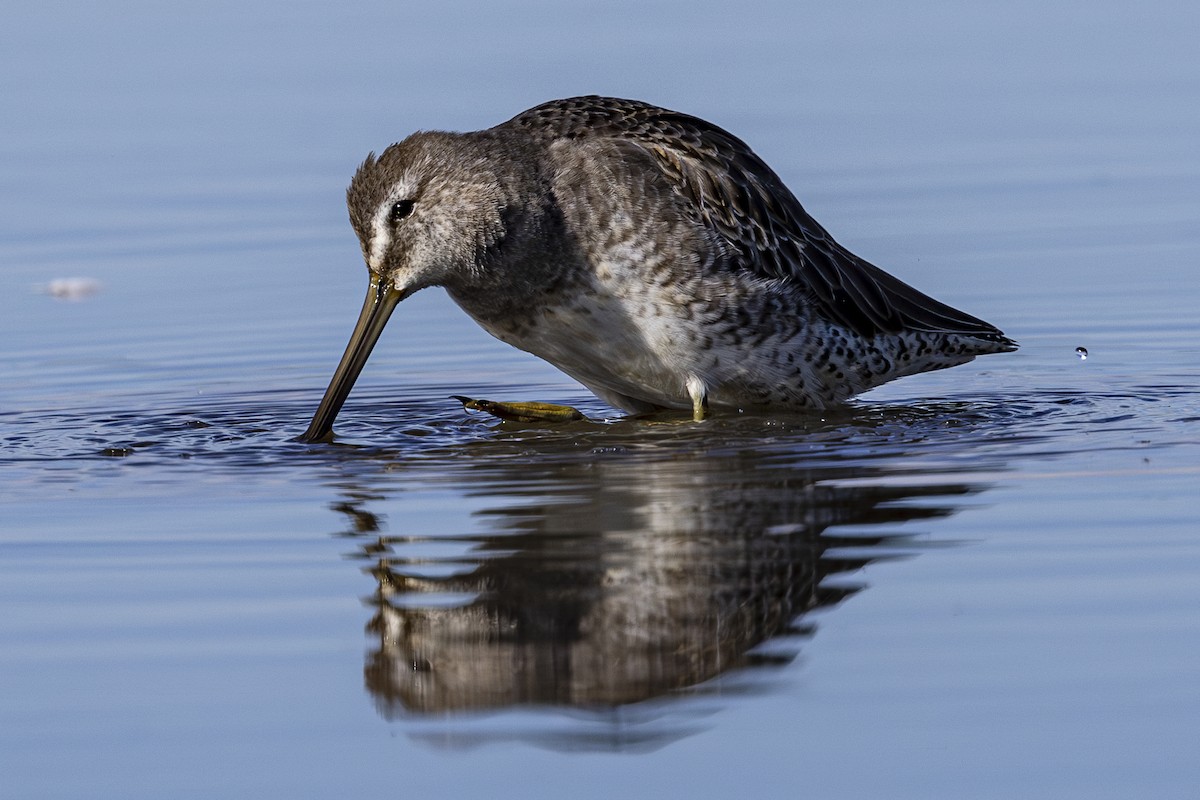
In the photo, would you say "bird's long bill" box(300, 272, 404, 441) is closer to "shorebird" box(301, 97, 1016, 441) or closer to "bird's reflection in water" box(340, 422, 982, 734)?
"shorebird" box(301, 97, 1016, 441)

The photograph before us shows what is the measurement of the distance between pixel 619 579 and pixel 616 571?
9 cm

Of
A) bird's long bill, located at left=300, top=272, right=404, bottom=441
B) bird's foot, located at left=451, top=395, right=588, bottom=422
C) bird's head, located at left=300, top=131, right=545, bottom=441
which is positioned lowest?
bird's foot, located at left=451, top=395, right=588, bottom=422

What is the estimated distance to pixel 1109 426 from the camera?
25.7 feet

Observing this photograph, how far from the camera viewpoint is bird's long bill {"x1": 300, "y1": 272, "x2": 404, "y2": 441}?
27.0ft

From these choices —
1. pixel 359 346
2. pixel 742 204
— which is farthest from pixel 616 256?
pixel 359 346

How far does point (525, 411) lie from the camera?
8.46m

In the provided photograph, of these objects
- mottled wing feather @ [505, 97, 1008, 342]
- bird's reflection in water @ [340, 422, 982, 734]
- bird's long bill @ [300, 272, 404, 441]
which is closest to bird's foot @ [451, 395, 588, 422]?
bird's long bill @ [300, 272, 404, 441]

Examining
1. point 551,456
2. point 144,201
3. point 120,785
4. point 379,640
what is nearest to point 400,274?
point 551,456

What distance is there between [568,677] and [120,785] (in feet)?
3.48

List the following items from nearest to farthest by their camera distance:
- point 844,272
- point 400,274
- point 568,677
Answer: point 568,677, point 400,274, point 844,272

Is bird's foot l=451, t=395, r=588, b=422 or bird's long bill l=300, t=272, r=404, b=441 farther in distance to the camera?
bird's foot l=451, t=395, r=588, b=422

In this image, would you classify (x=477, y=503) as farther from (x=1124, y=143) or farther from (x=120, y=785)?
(x=1124, y=143)

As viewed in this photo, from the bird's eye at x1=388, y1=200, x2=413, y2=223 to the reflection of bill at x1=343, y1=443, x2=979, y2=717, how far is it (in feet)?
4.08

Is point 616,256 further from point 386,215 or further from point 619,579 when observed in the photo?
point 619,579
